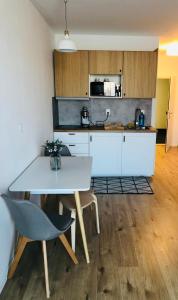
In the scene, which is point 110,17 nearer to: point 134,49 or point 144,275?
point 134,49

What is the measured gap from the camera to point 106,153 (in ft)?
13.8

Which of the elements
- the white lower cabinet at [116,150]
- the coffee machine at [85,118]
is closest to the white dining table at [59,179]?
the white lower cabinet at [116,150]

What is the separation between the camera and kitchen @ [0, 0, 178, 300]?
6.52ft

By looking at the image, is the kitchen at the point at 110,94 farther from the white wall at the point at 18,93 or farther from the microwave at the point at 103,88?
the white wall at the point at 18,93

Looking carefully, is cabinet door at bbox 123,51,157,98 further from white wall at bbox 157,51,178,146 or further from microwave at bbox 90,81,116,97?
white wall at bbox 157,51,178,146

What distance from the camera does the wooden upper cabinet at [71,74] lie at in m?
4.08

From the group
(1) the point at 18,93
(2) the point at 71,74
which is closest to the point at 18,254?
(1) the point at 18,93

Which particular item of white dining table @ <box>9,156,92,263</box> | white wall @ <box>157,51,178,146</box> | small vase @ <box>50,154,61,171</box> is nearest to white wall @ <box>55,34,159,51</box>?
white wall @ <box>157,51,178,146</box>

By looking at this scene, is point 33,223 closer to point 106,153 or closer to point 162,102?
point 106,153

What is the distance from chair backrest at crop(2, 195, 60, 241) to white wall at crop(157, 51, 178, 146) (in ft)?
18.0

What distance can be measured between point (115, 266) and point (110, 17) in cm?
314

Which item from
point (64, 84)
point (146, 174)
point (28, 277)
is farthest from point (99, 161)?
point (28, 277)

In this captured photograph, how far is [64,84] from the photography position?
13.7 ft

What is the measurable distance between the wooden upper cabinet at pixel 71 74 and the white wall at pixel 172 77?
310 centimetres
